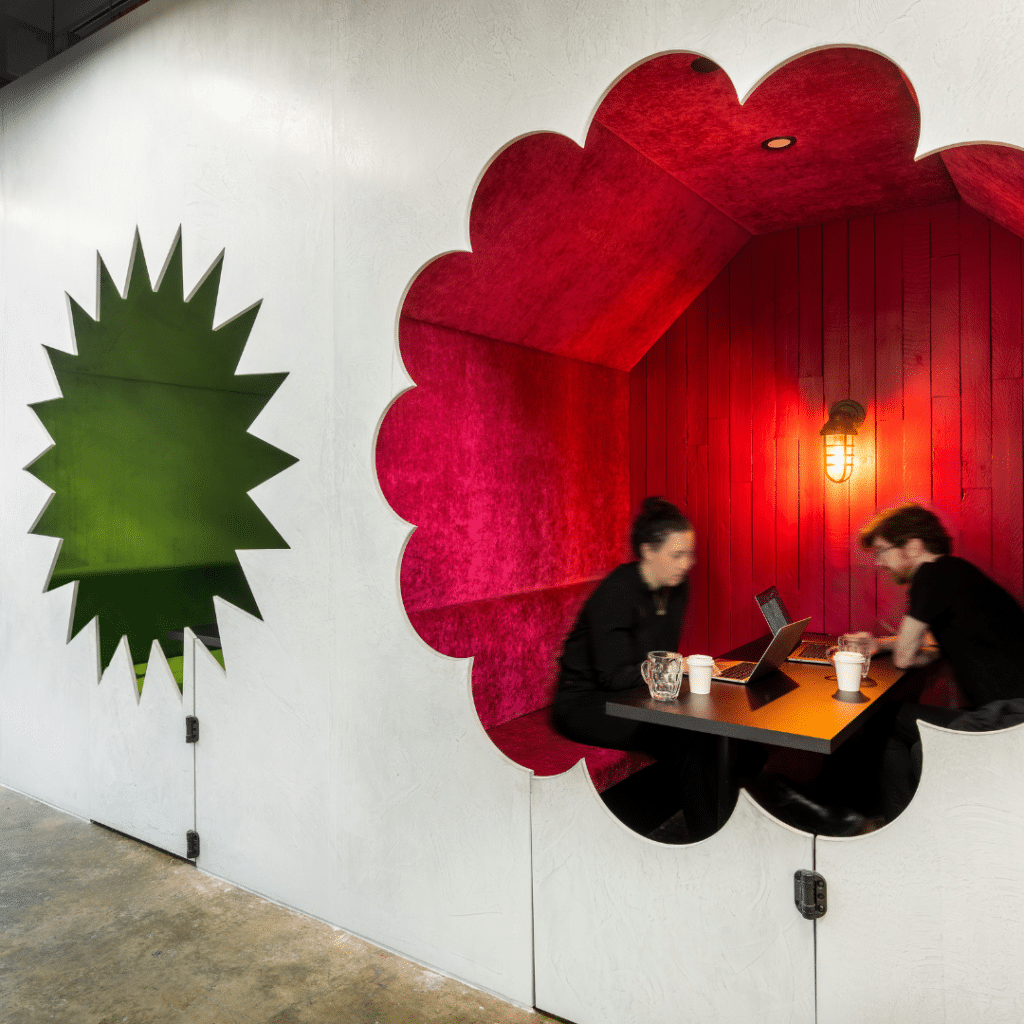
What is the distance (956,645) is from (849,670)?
1.06ft

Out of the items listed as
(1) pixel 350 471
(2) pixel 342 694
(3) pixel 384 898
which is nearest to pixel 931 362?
(1) pixel 350 471


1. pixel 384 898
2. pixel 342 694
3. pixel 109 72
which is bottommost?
pixel 384 898

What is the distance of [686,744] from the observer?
2.79 m

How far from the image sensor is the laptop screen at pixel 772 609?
3.46 metres

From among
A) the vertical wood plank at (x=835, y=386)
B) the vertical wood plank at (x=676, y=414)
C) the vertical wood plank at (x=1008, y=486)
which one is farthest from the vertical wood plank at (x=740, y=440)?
the vertical wood plank at (x=1008, y=486)

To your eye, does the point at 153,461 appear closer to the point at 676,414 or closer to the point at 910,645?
the point at 676,414

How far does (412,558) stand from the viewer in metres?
3.28

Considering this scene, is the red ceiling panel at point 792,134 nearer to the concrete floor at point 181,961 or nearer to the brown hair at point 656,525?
the brown hair at point 656,525

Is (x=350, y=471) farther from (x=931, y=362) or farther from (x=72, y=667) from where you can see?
(x=931, y=362)

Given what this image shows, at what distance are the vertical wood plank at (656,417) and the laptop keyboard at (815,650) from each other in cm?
125

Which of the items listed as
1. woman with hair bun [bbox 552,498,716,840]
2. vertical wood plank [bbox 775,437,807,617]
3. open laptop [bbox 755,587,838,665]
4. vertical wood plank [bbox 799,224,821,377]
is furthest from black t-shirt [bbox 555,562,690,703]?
vertical wood plank [bbox 799,224,821,377]

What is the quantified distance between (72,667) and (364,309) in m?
2.43

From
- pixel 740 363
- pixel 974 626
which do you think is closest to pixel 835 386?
pixel 740 363

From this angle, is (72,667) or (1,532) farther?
(1,532)
